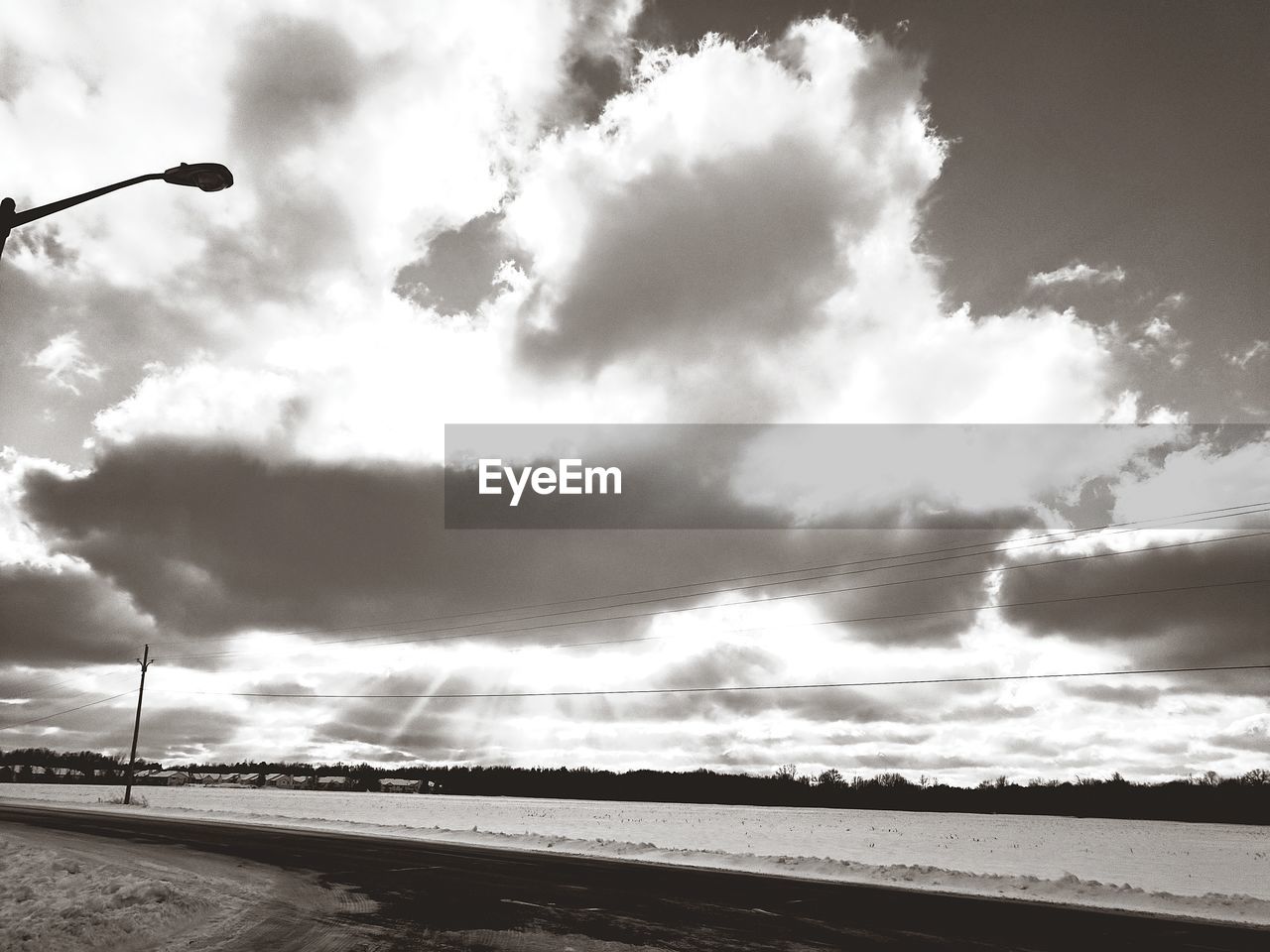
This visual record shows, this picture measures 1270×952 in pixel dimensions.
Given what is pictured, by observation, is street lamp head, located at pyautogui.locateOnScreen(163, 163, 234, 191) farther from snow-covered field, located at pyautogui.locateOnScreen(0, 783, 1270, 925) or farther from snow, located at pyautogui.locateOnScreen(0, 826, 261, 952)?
snow-covered field, located at pyautogui.locateOnScreen(0, 783, 1270, 925)

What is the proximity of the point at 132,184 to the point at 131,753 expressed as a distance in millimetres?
73580

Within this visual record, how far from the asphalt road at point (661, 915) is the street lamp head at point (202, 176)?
33.5ft

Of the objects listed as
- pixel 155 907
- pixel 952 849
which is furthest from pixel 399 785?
pixel 155 907

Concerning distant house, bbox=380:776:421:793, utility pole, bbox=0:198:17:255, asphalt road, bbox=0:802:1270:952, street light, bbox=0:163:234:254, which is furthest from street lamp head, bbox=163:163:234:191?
distant house, bbox=380:776:421:793

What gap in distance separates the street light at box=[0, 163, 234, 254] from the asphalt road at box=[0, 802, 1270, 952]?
994cm

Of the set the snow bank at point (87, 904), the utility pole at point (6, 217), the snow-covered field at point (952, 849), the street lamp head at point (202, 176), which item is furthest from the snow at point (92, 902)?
the snow-covered field at point (952, 849)

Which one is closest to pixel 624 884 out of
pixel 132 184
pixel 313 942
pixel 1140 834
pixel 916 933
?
pixel 916 933

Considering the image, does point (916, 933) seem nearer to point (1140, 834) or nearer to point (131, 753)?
point (1140, 834)

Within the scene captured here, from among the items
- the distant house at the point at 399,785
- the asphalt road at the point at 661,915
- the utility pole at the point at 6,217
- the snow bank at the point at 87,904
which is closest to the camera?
the utility pole at the point at 6,217

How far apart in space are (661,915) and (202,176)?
14490mm

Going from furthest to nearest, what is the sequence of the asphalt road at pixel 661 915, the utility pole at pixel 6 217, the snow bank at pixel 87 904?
1. the asphalt road at pixel 661 915
2. the snow bank at pixel 87 904
3. the utility pole at pixel 6 217

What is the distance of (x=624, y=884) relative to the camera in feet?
65.3

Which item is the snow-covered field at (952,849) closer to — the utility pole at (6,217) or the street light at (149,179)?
the street light at (149,179)

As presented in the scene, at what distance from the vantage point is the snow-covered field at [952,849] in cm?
2272
